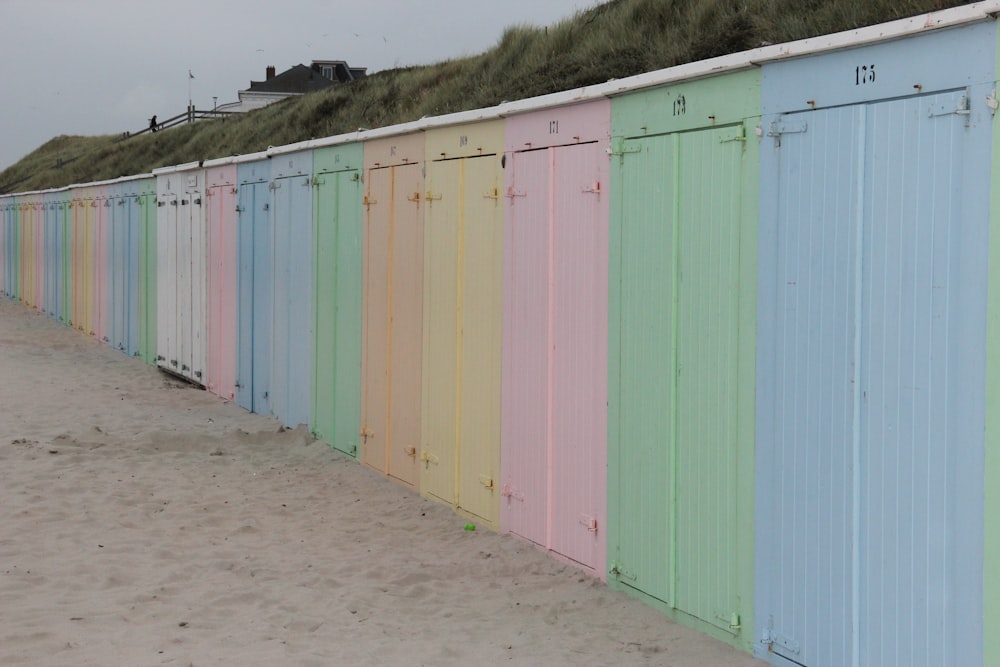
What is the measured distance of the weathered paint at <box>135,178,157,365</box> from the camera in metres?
15.5

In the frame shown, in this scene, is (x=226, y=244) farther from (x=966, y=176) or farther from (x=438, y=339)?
(x=966, y=176)

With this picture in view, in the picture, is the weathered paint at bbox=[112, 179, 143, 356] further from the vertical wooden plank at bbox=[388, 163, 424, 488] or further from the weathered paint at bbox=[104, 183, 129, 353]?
the vertical wooden plank at bbox=[388, 163, 424, 488]

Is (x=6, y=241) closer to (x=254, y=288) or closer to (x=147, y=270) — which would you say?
(x=147, y=270)

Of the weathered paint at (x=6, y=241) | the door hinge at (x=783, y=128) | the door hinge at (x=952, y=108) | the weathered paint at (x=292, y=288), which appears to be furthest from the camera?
the weathered paint at (x=6, y=241)

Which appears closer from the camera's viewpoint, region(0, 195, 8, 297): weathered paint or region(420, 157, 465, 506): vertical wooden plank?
region(420, 157, 465, 506): vertical wooden plank

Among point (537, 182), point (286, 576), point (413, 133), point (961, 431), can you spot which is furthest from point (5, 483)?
point (961, 431)

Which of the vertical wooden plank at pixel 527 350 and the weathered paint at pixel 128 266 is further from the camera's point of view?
the weathered paint at pixel 128 266

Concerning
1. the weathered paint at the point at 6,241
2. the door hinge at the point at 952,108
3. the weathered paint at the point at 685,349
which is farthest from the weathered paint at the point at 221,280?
the weathered paint at the point at 6,241

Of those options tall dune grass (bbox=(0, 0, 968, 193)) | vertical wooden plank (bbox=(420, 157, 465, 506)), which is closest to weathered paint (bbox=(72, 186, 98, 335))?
tall dune grass (bbox=(0, 0, 968, 193))

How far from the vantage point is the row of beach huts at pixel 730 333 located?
3.82 m

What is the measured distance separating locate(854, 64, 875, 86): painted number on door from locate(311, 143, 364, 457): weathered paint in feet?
17.8

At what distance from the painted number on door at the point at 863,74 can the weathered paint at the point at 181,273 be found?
10.1m

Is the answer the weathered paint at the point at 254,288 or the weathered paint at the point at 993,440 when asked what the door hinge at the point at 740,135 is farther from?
the weathered paint at the point at 254,288

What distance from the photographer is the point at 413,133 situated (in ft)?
26.7
